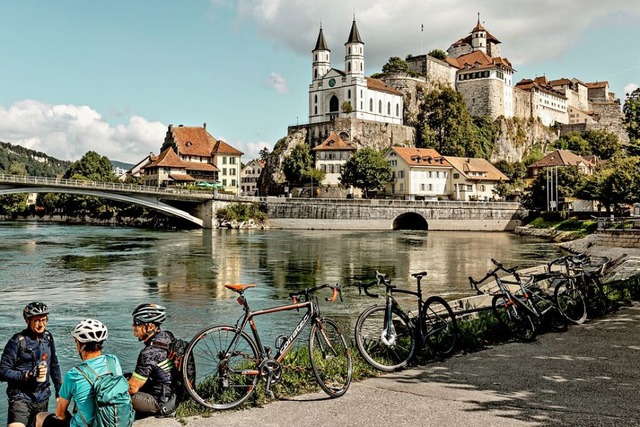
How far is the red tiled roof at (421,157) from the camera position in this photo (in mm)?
90000

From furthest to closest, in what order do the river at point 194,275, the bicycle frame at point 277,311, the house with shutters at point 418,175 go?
1. the house with shutters at point 418,175
2. the river at point 194,275
3. the bicycle frame at point 277,311

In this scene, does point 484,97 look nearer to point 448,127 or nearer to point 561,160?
point 448,127

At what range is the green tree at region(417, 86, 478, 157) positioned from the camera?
102m

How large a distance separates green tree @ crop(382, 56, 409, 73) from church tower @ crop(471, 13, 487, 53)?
25.0 meters

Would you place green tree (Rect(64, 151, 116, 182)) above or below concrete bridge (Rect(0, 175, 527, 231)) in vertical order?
above

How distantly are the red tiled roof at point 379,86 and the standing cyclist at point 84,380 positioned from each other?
100391mm

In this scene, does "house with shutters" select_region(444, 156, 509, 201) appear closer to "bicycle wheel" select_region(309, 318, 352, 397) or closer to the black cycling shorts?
"bicycle wheel" select_region(309, 318, 352, 397)

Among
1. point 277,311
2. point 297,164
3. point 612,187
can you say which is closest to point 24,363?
point 277,311

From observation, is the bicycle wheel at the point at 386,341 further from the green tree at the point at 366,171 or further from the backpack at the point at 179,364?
the green tree at the point at 366,171

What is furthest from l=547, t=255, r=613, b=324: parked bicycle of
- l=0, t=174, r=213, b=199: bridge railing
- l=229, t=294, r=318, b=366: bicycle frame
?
l=0, t=174, r=213, b=199: bridge railing

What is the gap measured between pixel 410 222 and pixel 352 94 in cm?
2710

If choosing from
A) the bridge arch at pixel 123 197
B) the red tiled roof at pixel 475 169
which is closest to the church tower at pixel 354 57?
the red tiled roof at pixel 475 169

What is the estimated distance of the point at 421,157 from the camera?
90.7 m

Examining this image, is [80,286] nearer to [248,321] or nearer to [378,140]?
[248,321]
